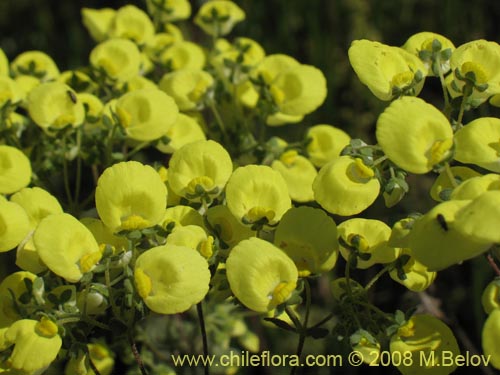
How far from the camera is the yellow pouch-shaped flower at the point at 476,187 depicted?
0.81m

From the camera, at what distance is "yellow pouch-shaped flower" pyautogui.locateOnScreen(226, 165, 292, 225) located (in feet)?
3.09

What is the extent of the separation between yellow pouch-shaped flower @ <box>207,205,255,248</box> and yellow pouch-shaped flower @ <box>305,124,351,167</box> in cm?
32

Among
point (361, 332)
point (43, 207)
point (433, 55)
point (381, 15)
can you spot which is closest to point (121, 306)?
point (43, 207)

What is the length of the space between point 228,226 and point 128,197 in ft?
0.49

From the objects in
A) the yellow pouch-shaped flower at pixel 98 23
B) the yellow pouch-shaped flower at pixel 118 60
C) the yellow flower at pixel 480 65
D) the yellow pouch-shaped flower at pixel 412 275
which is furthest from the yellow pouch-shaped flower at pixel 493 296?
the yellow pouch-shaped flower at pixel 98 23

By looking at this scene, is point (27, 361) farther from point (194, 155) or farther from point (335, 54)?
point (335, 54)

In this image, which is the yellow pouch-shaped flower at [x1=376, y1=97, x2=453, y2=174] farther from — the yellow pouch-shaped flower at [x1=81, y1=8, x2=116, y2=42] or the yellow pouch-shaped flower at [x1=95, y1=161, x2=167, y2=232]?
the yellow pouch-shaped flower at [x1=81, y1=8, x2=116, y2=42]

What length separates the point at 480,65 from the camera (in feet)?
3.19

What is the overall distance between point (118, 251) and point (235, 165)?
292 mm

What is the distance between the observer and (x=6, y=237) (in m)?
0.94

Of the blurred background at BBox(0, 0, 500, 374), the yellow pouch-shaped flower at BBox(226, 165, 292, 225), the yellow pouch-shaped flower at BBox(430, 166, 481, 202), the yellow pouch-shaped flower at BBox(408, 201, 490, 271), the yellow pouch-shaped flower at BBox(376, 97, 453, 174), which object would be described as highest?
the yellow pouch-shaped flower at BBox(376, 97, 453, 174)

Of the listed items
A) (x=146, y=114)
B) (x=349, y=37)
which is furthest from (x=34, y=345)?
(x=349, y=37)

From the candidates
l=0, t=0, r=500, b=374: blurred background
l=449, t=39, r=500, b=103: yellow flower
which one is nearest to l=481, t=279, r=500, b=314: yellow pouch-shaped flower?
l=449, t=39, r=500, b=103: yellow flower

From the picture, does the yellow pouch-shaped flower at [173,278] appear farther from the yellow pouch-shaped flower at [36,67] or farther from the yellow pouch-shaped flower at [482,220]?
the yellow pouch-shaped flower at [36,67]
